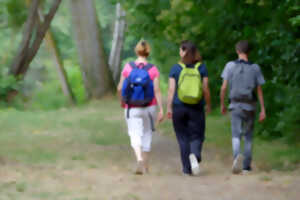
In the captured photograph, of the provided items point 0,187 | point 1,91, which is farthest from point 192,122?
point 1,91

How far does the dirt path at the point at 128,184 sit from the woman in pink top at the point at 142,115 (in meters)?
0.39

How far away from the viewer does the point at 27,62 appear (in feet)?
86.4

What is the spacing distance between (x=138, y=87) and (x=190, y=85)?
76 centimetres

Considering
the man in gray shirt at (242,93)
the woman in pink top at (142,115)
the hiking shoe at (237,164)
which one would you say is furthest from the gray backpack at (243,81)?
the woman in pink top at (142,115)

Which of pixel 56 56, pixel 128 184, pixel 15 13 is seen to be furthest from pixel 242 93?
pixel 15 13

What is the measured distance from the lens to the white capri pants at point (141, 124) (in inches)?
374

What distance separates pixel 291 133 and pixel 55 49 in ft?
68.3

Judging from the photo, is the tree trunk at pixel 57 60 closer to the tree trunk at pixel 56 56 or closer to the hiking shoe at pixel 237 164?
the tree trunk at pixel 56 56

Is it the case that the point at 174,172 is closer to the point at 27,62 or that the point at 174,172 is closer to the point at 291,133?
the point at 291,133

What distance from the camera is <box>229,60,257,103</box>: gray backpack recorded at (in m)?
9.21

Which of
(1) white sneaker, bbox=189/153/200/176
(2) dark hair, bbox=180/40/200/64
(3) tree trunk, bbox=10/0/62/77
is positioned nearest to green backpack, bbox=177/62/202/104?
(2) dark hair, bbox=180/40/200/64

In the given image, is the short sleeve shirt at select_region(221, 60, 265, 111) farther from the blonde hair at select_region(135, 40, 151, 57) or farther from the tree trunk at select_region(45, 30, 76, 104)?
the tree trunk at select_region(45, 30, 76, 104)

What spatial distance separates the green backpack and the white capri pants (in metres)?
0.64

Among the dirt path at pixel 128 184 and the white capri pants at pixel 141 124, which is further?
the white capri pants at pixel 141 124
